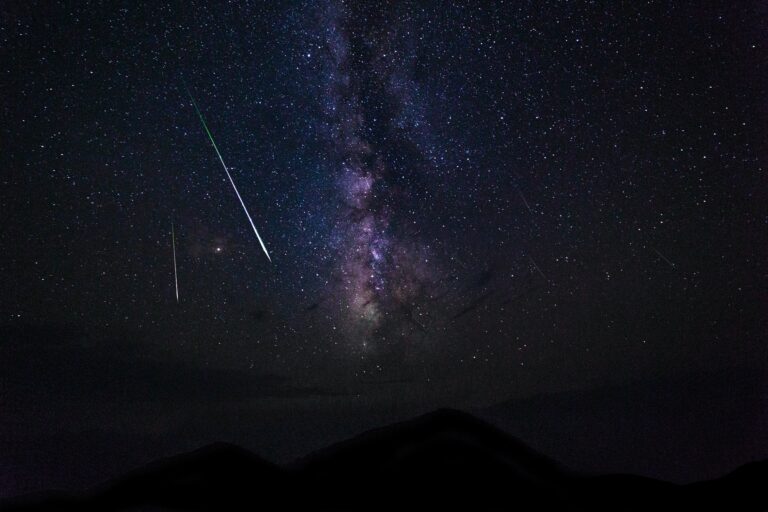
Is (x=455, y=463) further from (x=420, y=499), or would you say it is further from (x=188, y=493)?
(x=188, y=493)

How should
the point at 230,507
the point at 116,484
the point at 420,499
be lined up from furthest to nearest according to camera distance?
the point at 420,499 → the point at 230,507 → the point at 116,484

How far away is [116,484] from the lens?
3.19ft

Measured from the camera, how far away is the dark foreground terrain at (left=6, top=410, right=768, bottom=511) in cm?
108

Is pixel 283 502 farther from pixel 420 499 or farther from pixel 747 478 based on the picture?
pixel 747 478

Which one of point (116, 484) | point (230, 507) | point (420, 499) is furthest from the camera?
point (420, 499)

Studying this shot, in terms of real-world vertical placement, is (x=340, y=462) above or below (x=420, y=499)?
above

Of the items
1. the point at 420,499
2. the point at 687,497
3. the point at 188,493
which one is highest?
the point at 188,493

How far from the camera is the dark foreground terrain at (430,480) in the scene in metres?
1.08

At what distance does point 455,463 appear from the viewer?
1179 mm

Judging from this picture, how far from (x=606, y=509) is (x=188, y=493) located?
0.95 m

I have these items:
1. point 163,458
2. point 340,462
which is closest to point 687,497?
point 340,462

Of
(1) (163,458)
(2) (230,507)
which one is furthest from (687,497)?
(1) (163,458)

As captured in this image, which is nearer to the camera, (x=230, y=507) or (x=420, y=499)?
(x=230, y=507)

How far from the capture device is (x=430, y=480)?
3.97 ft
